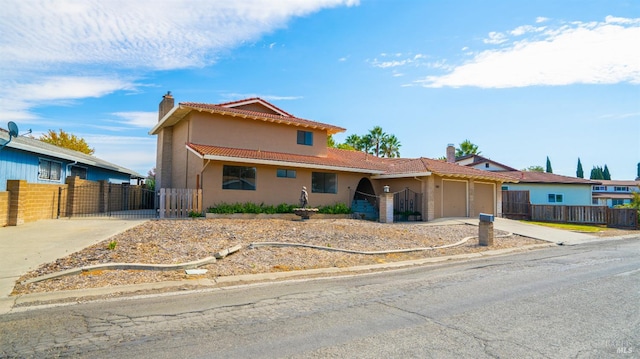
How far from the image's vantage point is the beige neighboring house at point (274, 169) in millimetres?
18844

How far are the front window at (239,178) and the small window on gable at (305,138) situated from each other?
13.8ft

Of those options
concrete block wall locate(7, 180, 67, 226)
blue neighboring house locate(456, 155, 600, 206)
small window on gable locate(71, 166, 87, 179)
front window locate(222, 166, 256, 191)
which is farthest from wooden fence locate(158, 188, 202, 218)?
blue neighboring house locate(456, 155, 600, 206)

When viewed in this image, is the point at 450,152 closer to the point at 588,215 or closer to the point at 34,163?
the point at 588,215

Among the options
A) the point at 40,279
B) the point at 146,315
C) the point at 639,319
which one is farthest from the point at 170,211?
the point at 639,319

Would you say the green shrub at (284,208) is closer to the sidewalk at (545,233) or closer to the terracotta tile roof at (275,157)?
the terracotta tile roof at (275,157)

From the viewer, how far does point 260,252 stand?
10.9m

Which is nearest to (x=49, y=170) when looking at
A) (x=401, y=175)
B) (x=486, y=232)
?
(x=401, y=175)

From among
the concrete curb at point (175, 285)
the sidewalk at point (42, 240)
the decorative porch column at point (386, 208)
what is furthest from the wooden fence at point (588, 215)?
the sidewalk at point (42, 240)

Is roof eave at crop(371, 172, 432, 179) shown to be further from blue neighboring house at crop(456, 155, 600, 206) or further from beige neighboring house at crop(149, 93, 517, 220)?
blue neighboring house at crop(456, 155, 600, 206)

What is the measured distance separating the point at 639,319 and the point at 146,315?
7.34 meters

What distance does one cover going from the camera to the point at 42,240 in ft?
35.9

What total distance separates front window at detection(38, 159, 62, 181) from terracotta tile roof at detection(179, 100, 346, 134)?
6.94 m

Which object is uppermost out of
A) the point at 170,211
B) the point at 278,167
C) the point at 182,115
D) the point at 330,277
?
the point at 182,115

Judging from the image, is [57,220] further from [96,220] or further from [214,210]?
[214,210]
